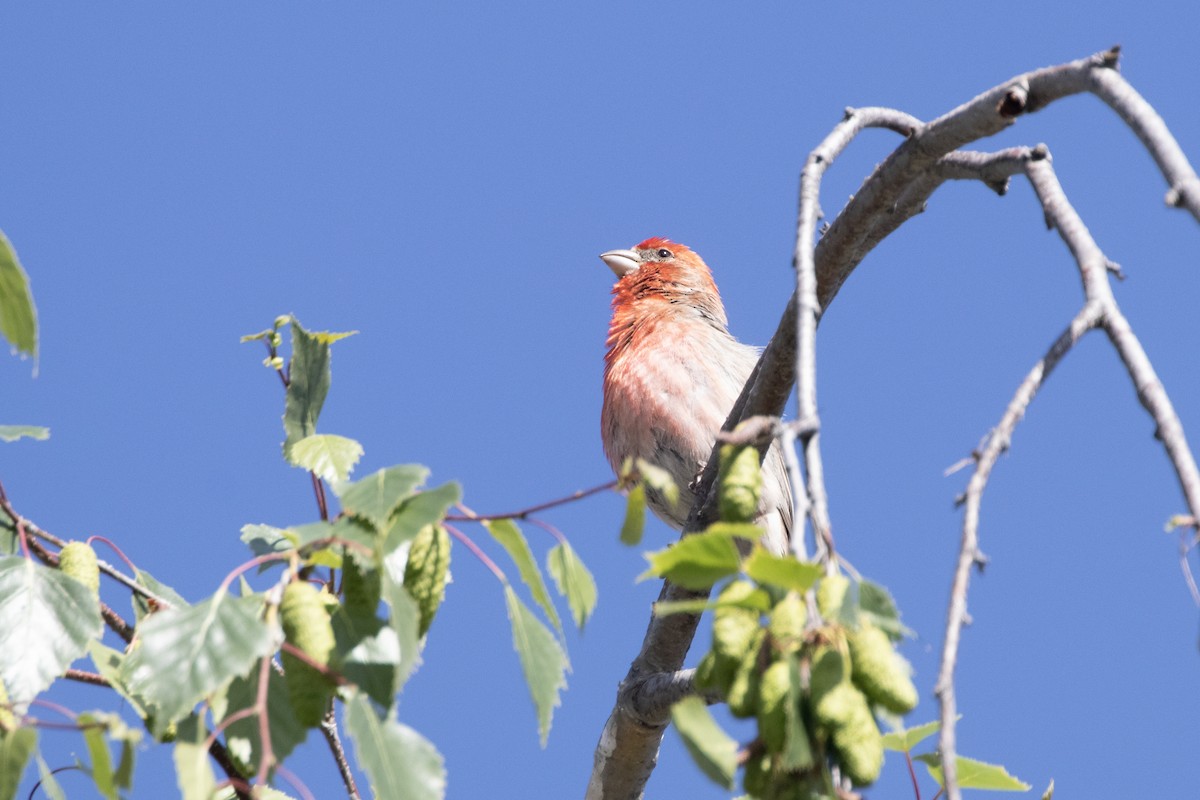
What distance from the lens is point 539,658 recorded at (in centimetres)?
235

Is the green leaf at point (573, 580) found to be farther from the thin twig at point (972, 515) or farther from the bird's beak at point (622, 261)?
the bird's beak at point (622, 261)

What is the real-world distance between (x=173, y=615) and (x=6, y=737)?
0.95ft

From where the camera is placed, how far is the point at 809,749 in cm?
171

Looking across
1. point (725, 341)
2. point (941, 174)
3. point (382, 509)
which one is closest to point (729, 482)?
point (382, 509)

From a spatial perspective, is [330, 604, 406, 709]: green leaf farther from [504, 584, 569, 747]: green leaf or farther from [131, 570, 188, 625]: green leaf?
[131, 570, 188, 625]: green leaf

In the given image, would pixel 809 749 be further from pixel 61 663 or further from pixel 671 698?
pixel 671 698

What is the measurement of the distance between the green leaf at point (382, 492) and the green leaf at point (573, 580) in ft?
0.94

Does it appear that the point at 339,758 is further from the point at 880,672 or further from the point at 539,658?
the point at 880,672

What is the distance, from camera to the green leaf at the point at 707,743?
5.83ft

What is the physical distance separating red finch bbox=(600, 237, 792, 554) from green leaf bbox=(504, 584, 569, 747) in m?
3.83

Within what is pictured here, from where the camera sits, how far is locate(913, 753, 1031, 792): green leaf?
2543 millimetres

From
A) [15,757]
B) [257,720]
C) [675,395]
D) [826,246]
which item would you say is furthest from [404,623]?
[675,395]

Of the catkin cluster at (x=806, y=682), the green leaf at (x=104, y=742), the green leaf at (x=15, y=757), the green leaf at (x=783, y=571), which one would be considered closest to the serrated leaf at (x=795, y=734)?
the catkin cluster at (x=806, y=682)


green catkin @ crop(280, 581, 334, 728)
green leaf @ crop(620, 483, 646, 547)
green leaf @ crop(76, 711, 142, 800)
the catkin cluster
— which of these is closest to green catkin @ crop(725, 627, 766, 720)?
the catkin cluster
